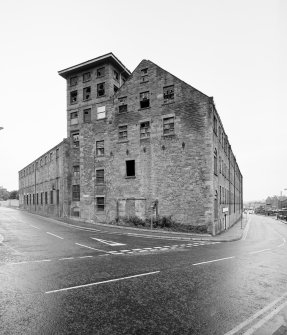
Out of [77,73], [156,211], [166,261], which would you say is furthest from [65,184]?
Result: [166,261]

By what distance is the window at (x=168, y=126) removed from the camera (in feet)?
88.7

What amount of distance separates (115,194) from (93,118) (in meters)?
12.4

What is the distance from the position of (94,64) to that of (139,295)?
120 feet

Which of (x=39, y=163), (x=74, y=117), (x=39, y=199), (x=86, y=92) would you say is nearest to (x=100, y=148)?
(x=74, y=117)

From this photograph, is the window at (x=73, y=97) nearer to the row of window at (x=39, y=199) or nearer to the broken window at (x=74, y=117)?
the broken window at (x=74, y=117)

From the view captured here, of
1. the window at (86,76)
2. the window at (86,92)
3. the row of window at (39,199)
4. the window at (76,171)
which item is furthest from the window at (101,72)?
the row of window at (39,199)

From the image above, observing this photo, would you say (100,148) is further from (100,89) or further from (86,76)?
(86,76)

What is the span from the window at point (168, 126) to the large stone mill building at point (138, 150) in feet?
0.36

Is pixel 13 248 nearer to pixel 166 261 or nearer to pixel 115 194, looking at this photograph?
pixel 166 261

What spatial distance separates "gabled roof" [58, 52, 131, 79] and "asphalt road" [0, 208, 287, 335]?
3100 centimetres

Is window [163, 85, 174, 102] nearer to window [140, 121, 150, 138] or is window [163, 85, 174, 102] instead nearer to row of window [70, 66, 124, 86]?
window [140, 121, 150, 138]

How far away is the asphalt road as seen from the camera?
5.32 m

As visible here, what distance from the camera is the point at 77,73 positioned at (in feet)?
129

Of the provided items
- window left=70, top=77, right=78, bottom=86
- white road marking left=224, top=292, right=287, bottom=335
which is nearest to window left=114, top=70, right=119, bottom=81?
window left=70, top=77, right=78, bottom=86
